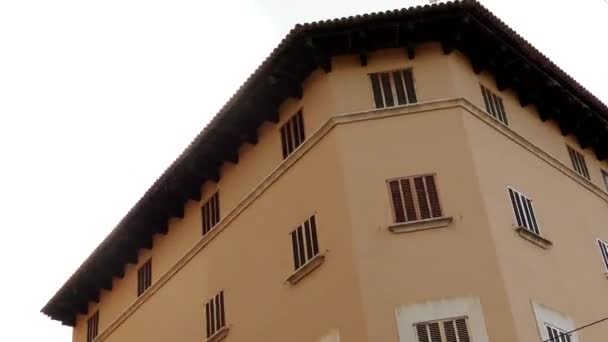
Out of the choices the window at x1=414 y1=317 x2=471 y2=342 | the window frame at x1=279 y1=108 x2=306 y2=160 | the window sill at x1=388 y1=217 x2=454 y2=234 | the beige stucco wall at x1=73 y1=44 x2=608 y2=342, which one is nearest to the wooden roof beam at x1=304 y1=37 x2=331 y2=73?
the beige stucco wall at x1=73 y1=44 x2=608 y2=342

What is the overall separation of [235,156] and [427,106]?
6313 millimetres

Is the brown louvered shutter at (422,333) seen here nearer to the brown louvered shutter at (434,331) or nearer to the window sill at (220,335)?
the brown louvered shutter at (434,331)

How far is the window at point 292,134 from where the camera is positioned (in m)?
24.1

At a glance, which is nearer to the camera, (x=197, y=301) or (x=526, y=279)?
(x=526, y=279)

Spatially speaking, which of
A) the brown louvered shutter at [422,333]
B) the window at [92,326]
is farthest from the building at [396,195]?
the window at [92,326]

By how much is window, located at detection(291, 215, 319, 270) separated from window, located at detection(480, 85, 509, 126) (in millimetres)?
5446

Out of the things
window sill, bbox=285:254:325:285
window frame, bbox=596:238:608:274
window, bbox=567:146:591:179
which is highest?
window, bbox=567:146:591:179

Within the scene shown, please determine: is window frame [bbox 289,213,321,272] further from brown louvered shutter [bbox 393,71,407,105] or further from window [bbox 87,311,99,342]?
window [bbox 87,311,99,342]

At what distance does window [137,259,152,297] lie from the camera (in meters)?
29.6

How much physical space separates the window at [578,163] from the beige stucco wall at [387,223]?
344mm

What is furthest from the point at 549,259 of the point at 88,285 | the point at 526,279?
the point at 88,285

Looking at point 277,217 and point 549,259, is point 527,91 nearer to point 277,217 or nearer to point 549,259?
point 549,259

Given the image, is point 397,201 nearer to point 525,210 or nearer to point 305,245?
point 305,245

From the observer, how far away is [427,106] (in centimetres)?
2278
